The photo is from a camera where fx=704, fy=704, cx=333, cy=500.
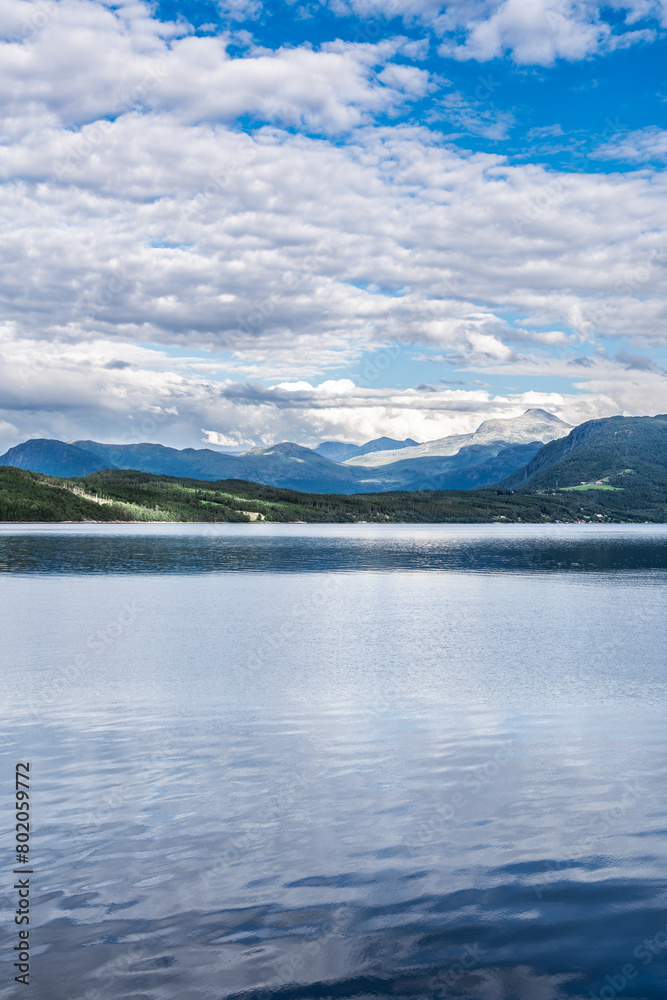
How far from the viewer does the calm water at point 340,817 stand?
1441 centimetres

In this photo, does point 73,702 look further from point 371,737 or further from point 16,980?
point 16,980

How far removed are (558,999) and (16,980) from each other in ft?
34.2

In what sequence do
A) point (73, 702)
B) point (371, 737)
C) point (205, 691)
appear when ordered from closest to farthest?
point (371, 737), point (73, 702), point (205, 691)

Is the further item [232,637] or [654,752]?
[232,637]

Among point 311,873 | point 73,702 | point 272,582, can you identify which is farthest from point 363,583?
point 311,873

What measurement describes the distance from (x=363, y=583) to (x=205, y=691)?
71337 mm

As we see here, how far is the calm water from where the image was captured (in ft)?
47.3

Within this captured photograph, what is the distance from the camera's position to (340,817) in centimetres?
2172

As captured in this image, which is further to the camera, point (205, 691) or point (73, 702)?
point (205, 691)

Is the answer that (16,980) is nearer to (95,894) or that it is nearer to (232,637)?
(95,894)

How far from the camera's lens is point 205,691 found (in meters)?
39.3

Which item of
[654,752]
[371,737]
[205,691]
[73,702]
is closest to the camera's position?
[654,752]

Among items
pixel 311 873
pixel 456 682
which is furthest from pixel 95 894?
pixel 456 682

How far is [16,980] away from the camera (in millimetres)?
13594
